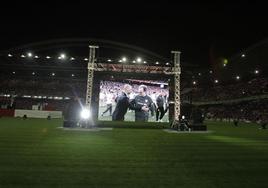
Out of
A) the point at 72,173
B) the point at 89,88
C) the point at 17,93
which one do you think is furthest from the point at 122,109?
the point at 17,93

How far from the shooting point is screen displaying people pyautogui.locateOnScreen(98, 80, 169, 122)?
44.6 m

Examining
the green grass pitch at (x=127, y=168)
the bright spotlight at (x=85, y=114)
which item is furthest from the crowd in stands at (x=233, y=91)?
the green grass pitch at (x=127, y=168)

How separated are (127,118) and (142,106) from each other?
2887 mm

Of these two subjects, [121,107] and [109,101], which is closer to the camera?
[121,107]

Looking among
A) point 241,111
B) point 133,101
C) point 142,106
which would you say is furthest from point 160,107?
point 241,111

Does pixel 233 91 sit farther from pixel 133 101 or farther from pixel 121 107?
pixel 121 107

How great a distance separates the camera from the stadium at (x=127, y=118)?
9742mm

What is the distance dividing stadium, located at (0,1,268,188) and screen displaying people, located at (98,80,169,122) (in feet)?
0.49

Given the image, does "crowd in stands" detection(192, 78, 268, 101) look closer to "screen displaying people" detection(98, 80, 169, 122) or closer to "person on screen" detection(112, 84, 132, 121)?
"screen displaying people" detection(98, 80, 169, 122)

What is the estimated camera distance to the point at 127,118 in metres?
44.9

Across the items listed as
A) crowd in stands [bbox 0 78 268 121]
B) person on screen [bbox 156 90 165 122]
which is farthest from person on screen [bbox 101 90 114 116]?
crowd in stands [bbox 0 78 268 121]

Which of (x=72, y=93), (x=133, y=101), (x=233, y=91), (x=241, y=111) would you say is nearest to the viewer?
(x=133, y=101)

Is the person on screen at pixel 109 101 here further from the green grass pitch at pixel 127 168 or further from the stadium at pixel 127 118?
the green grass pitch at pixel 127 168

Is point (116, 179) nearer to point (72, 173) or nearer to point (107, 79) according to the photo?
point (72, 173)
